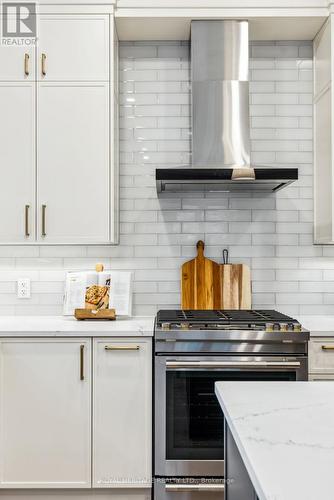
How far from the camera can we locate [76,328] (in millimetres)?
2555

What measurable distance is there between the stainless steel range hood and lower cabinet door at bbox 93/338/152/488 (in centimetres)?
102

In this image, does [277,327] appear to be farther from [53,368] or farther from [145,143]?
[145,143]

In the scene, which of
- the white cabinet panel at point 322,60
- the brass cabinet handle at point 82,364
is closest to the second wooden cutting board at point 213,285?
the brass cabinet handle at point 82,364

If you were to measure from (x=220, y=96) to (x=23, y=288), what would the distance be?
1732 mm

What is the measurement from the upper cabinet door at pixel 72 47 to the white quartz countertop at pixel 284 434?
2075mm

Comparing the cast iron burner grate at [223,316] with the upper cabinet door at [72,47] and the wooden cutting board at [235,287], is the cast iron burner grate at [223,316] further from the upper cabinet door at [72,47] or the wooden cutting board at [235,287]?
the upper cabinet door at [72,47]

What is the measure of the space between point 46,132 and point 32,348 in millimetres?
1225

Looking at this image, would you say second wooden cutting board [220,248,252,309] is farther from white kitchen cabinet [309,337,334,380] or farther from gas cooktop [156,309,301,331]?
white kitchen cabinet [309,337,334,380]

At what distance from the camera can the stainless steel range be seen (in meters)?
2.44

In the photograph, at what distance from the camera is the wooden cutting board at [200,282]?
121 inches

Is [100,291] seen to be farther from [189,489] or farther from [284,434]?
[284,434]

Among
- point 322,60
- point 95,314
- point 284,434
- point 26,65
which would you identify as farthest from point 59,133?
point 284,434

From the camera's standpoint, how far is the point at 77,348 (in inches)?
98.2

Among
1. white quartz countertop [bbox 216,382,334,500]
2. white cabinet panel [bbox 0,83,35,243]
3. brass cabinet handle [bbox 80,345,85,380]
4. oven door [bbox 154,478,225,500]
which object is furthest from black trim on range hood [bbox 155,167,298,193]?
oven door [bbox 154,478,225,500]
